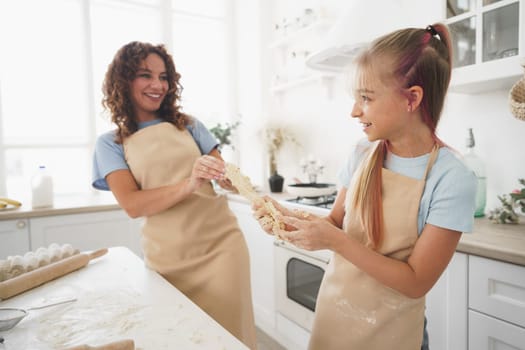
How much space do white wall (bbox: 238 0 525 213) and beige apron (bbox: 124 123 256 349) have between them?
0.93m

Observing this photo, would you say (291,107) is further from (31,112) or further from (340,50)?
(31,112)

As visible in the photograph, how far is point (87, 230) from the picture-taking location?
2520 mm

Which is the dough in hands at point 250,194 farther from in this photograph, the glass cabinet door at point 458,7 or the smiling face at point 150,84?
the glass cabinet door at point 458,7

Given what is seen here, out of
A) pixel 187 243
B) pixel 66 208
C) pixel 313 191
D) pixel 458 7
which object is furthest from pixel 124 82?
pixel 66 208

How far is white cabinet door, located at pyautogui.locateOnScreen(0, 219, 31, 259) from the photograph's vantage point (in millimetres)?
2240

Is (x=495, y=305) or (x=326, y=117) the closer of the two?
(x=495, y=305)

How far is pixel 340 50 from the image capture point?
6.01 ft

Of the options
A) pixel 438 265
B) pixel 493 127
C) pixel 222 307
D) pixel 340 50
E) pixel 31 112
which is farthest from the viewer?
pixel 31 112

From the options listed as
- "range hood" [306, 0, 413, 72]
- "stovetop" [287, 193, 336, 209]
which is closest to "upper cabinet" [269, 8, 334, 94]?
"range hood" [306, 0, 413, 72]

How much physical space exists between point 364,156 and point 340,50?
1000 mm

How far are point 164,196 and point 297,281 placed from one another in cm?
117

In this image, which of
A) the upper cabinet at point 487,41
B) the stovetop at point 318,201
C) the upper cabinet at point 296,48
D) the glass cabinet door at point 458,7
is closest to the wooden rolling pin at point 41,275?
the stovetop at point 318,201

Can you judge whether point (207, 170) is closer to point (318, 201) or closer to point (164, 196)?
point (164, 196)

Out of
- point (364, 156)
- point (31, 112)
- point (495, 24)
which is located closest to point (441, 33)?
point (364, 156)
